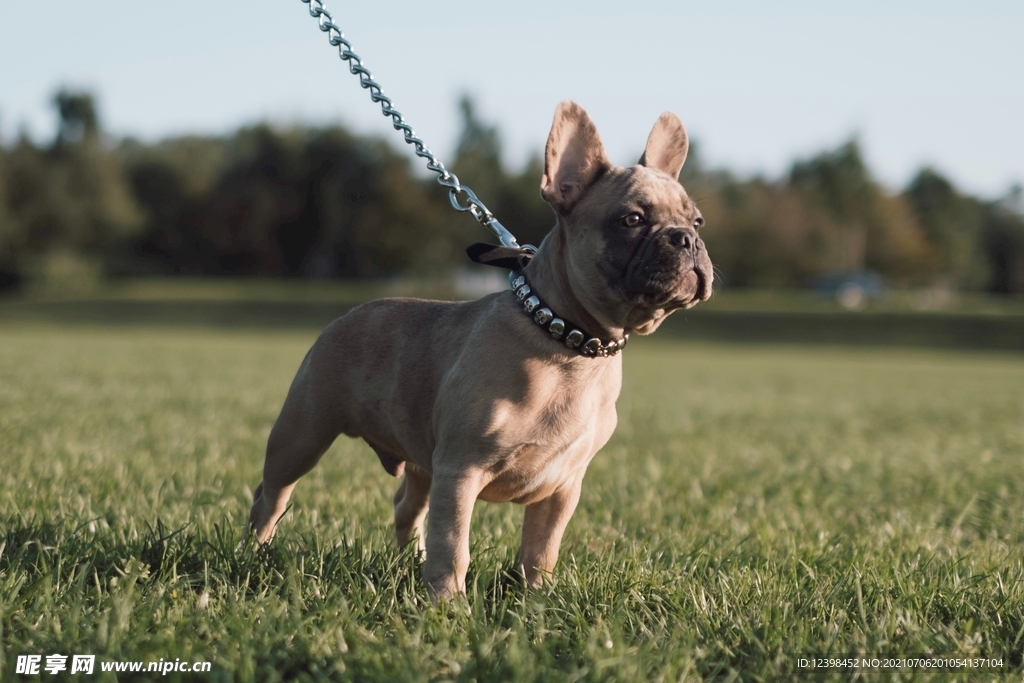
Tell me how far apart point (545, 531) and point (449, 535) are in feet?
1.65

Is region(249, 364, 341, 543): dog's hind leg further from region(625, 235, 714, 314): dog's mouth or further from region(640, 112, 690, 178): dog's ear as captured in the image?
region(640, 112, 690, 178): dog's ear

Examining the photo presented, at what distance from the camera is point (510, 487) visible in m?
3.19

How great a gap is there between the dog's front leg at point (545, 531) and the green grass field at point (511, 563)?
9 cm

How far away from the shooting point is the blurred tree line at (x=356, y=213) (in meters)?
55.7

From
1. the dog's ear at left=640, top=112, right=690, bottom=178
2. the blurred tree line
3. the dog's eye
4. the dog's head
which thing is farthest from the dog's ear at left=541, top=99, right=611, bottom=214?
the blurred tree line

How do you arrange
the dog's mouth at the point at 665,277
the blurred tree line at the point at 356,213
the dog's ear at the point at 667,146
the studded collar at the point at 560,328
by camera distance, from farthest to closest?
the blurred tree line at the point at 356,213 < the dog's ear at the point at 667,146 < the studded collar at the point at 560,328 < the dog's mouth at the point at 665,277

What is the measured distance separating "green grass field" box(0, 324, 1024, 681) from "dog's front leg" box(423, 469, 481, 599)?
0.11m

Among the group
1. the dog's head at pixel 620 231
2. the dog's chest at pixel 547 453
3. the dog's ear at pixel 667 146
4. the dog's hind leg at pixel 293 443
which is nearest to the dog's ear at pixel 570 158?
the dog's head at pixel 620 231

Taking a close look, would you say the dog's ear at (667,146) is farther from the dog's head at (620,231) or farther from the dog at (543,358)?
the dog's head at (620,231)

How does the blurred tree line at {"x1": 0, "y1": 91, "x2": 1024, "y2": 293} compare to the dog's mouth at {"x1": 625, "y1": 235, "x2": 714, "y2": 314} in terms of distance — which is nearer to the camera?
the dog's mouth at {"x1": 625, "y1": 235, "x2": 714, "y2": 314}

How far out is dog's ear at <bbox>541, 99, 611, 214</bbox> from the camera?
128 inches

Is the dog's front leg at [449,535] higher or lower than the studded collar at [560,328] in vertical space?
lower

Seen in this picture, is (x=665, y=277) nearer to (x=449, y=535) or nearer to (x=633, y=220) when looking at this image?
(x=633, y=220)

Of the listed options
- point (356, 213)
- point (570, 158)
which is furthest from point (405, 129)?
point (356, 213)
